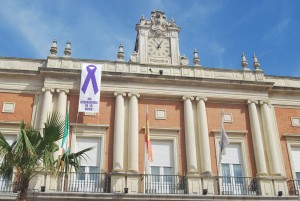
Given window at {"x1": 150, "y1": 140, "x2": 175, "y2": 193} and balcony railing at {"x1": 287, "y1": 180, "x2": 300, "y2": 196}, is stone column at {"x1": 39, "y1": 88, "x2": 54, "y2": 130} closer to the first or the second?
window at {"x1": 150, "y1": 140, "x2": 175, "y2": 193}

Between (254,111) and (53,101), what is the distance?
824 centimetres

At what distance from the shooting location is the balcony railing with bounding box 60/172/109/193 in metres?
14.4

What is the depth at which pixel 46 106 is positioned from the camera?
15.8m

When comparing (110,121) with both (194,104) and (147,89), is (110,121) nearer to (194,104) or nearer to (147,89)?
(147,89)

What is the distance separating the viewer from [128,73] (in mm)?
16750

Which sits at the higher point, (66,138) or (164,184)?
(66,138)

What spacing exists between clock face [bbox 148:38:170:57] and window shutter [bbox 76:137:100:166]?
195 inches

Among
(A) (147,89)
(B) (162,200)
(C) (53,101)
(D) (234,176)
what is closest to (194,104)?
(A) (147,89)

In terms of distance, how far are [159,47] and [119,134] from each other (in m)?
4.99

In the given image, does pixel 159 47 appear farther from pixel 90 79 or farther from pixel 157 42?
pixel 90 79

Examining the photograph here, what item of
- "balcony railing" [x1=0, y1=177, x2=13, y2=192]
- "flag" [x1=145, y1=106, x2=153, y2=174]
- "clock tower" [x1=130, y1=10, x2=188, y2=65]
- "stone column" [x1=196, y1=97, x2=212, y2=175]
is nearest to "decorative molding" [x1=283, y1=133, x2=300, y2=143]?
"stone column" [x1=196, y1=97, x2=212, y2=175]

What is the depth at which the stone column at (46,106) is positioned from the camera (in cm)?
1546

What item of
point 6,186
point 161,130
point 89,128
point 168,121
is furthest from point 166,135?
point 6,186

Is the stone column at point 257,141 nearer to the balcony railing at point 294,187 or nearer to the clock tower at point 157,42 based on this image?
the balcony railing at point 294,187
